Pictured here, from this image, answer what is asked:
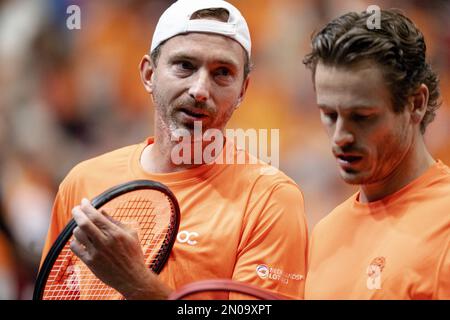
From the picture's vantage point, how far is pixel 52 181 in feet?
10.9

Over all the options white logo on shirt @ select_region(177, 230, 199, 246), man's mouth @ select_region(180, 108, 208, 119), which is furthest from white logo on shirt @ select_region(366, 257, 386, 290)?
man's mouth @ select_region(180, 108, 208, 119)

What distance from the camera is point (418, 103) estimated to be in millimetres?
1788

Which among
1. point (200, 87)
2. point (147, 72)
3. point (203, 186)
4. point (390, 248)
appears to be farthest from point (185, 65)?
point (390, 248)

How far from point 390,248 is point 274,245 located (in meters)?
0.37

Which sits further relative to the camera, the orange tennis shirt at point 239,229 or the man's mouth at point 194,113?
the man's mouth at point 194,113

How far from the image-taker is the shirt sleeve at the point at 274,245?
200 cm

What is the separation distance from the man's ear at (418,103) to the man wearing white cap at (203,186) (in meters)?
0.43

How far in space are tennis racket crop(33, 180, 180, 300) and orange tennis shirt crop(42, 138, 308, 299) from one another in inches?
1.7

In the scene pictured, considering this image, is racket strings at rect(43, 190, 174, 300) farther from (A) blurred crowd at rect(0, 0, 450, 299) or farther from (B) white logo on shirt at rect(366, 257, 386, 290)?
(A) blurred crowd at rect(0, 0, 450, 299)

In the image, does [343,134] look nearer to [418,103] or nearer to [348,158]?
[348,158]

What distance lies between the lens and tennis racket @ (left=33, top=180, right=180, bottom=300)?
6.64 feet

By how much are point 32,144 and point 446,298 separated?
2.22m

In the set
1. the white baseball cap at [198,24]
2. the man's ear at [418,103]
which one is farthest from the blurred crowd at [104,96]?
the man's ear at [418,103]

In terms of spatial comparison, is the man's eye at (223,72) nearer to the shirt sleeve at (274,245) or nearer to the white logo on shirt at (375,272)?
the shirt sleeve at (274,245)
